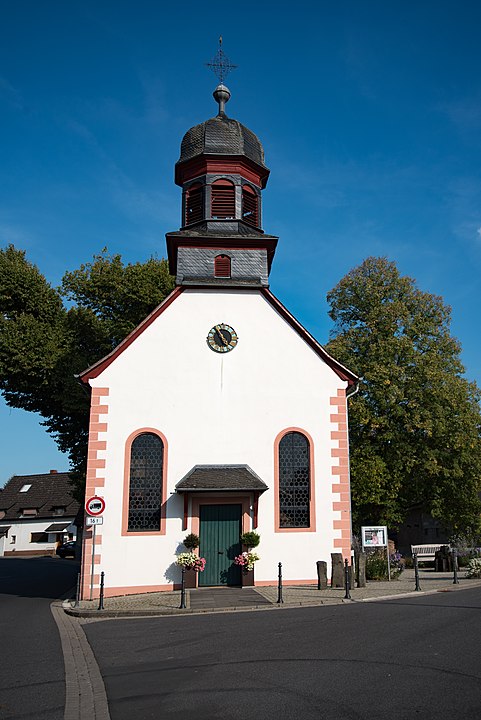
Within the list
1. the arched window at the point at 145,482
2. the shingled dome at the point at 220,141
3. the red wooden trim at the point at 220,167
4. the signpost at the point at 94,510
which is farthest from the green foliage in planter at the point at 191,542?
the shingled dome at the point at 220,141

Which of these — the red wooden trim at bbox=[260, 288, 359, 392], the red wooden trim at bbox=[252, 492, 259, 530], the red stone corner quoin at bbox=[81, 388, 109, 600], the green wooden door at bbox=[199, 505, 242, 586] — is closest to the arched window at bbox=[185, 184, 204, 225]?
the red wooden trim at bbox=[260, 288, 359, 392]

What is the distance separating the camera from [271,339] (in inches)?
792

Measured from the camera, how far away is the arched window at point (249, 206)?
73.6 feet

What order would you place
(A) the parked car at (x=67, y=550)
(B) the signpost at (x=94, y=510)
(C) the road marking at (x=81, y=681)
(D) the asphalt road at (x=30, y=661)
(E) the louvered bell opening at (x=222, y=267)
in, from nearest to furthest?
(C) the road marking at (x=81, y=681), (D) the asphalt road at (x=30, y=661), (B) the signpost at (x=94, y=510), (E) the louvered bell opening at (x=222, y=267), (A) the parked car at (x=67, y=550)

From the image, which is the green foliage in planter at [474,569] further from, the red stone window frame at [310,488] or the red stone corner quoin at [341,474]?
the red stone window frame at [310,488]

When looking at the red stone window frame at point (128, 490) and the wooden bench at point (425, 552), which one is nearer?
the red stone window frame at point (128, 490)

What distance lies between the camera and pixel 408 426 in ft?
96.0

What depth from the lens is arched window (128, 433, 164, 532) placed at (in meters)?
18.2

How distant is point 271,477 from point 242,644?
8.99 metres

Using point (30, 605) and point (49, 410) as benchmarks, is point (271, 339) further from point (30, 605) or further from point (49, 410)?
point (49, 410)

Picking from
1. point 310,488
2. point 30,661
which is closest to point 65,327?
point 310,488

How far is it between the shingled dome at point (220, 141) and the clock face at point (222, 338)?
6381 millimetres

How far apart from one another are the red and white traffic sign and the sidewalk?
218cm

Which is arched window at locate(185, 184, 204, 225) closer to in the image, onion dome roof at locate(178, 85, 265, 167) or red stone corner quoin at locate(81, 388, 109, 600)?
onion dome roof at locate(178, 85, 265, 167)
